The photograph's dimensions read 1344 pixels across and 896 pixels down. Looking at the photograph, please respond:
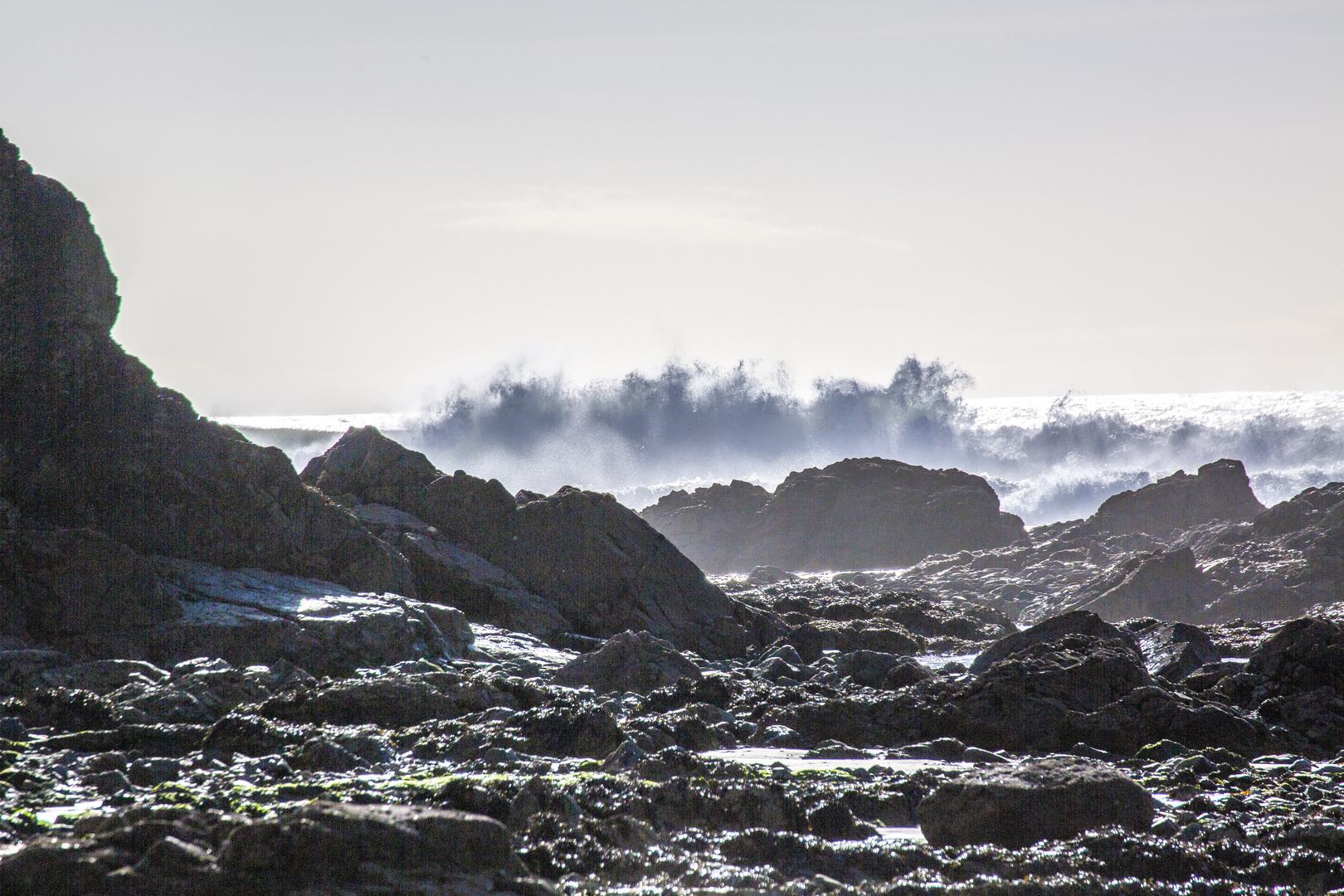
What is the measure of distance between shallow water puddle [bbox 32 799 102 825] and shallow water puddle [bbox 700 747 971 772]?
5145 millimetres

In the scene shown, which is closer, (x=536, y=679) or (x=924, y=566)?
(x=536, y=679)

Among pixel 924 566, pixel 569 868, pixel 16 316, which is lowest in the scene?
pixel 924 566

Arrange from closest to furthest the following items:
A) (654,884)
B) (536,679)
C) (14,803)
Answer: (654,884), (14,803), (536,679)

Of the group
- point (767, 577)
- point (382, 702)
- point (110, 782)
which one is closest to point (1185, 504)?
point (767, 577)

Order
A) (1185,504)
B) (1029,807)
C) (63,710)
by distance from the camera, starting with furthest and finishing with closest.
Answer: (1185,504), (63,710), (1029,807)

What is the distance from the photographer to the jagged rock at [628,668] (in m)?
16.4

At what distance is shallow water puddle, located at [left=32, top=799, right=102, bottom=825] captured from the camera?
7.28 m

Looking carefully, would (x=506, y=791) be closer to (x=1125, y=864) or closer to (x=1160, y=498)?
(x=1125, y=864)

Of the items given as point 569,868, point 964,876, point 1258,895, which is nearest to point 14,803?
point 569,868

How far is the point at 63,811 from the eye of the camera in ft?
24.9

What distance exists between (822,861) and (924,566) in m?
40.0

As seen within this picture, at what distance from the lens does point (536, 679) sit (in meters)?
16.3

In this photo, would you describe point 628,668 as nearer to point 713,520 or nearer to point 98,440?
point 98,440

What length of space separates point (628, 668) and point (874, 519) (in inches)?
1499
